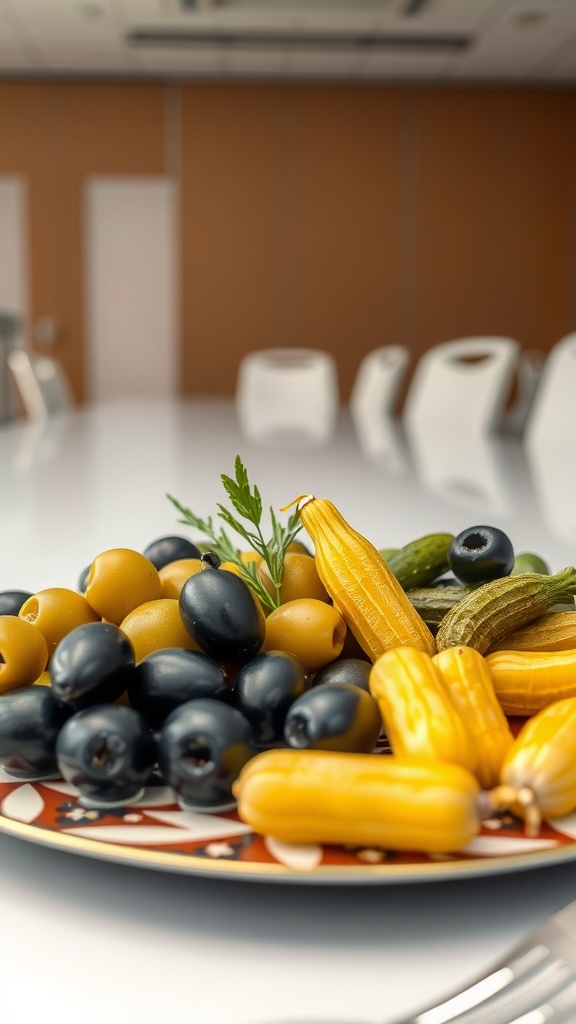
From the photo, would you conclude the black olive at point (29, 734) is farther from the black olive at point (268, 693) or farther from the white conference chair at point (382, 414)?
the white conference chair at point (382, 414)

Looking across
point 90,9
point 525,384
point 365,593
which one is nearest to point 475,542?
point 365,593

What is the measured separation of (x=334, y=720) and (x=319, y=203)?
8074mm

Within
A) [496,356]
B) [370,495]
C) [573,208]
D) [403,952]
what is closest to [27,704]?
[403,952]

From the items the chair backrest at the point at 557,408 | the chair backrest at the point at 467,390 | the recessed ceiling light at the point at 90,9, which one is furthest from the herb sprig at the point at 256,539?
the recessed ceiling light at the point at 90,9

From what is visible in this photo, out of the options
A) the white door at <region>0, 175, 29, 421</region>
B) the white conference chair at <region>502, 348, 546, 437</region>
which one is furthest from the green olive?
the white door at <region>0, 175, 29, 421</region>

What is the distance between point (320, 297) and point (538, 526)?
22.9 ft

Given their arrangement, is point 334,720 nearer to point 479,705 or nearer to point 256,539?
point 479,705

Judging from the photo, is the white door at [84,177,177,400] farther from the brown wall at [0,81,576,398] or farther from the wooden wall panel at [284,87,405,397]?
the wooden wall panel at [284,87,405,397]

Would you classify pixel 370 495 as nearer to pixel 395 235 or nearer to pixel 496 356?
pixel 496 356

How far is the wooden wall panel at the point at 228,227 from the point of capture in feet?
26.1

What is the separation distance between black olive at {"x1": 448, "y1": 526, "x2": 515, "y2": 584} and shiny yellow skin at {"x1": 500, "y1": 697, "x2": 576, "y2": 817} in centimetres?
21

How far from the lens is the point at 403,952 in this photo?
0.33m

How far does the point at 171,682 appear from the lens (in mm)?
448

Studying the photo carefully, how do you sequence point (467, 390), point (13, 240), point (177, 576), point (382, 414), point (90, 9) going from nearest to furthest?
1. point (177, 576)
2. point (467, 390)
3. point (382, 414)
4. point (90, 9)
5. point (13, 240)
